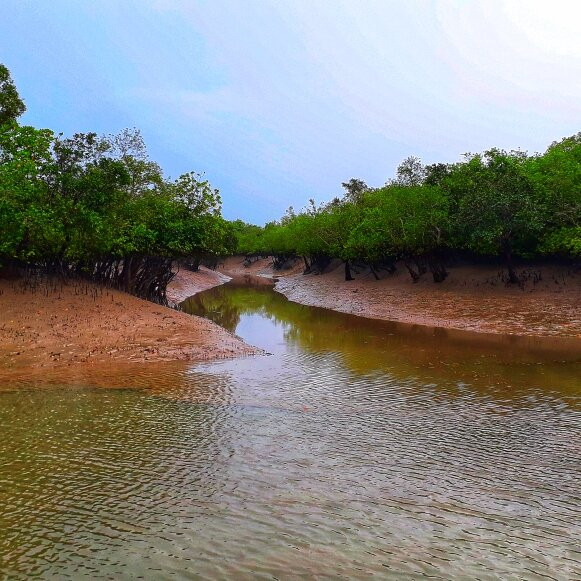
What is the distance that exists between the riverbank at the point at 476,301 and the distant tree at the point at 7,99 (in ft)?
87.8

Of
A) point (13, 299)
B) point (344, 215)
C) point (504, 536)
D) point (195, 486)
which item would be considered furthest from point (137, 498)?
point (344, 215)

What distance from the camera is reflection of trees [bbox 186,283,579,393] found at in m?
18.2

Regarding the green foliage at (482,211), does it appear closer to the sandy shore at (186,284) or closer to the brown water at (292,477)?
the sandy shore at (186,284)

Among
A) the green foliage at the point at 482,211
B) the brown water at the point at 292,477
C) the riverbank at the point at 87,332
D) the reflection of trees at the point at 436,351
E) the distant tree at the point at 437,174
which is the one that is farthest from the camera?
the distant tree at the point at 437,174

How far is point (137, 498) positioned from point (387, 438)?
5826 millimetres

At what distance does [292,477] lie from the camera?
371 inches

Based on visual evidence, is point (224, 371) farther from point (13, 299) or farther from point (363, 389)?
point (13, 299)

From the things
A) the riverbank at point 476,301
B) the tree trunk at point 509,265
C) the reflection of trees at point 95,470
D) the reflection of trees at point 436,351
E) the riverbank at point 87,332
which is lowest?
the reflection of trees at point 95,470

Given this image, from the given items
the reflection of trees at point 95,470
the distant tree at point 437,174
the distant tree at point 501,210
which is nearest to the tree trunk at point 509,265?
the distant tree at point 501,210

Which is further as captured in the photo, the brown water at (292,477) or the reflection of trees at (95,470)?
the reflection of trees at (95,470)

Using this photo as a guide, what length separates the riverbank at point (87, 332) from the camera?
19328mm

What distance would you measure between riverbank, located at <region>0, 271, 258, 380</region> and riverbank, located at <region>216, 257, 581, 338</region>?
52.2 ft

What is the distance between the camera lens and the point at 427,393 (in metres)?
15.9

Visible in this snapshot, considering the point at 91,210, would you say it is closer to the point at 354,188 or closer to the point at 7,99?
the point at 7,99
